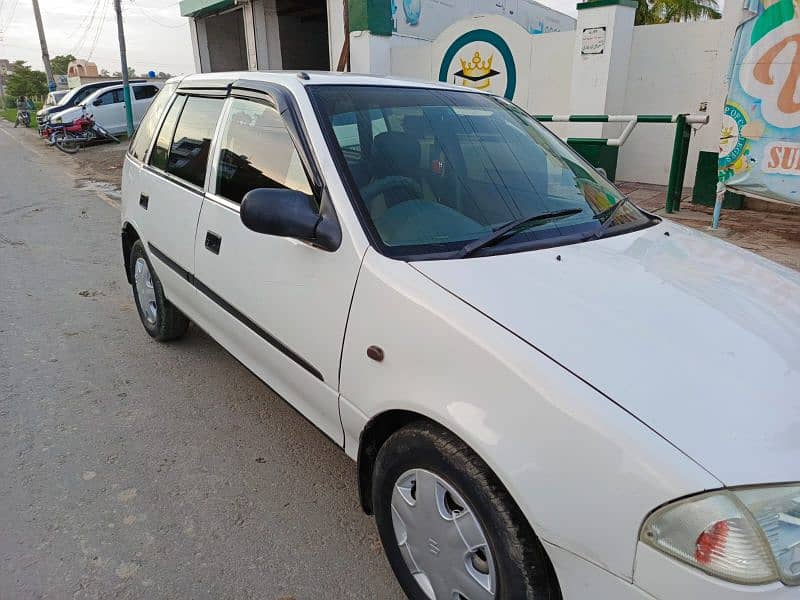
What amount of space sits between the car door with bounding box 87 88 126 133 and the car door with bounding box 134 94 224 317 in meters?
19.2

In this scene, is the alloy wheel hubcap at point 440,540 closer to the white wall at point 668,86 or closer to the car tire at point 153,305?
the car tire at point 153,305

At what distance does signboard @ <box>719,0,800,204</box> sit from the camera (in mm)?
5324

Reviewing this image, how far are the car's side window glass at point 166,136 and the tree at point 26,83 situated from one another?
65.4 meters

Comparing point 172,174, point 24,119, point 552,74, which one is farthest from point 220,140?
point 24,119

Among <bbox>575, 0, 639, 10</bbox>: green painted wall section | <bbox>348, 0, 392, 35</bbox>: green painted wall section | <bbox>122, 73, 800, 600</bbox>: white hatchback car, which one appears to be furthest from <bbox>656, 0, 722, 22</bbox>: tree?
<bbox>122, 73, 800, 600</bbox>: white hatchback car

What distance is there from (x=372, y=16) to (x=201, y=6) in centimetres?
965

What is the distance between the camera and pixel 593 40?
916 cm

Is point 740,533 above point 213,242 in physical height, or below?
below

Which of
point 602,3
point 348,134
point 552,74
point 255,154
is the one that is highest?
point 602,3

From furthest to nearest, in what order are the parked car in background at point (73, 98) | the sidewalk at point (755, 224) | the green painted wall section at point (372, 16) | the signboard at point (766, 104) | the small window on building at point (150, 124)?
1. the parked car in background at point (73, 98)
2. the green painted wall section at point (372, 16)
3. the sidewalk at point (755, 224)
4. the signboard at point (766, 104)
5. the small window on building at point (150, 124)

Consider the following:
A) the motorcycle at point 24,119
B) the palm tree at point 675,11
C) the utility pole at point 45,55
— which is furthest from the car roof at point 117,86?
the palm tree at point 675,11

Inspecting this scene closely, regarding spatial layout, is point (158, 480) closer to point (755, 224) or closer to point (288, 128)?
point (288, 128)

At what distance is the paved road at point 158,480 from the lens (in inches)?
87.5

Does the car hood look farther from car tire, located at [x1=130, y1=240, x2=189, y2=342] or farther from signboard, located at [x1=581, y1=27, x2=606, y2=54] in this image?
signboard, located at [x1=581, y1=27, x2=606, y2=54]
